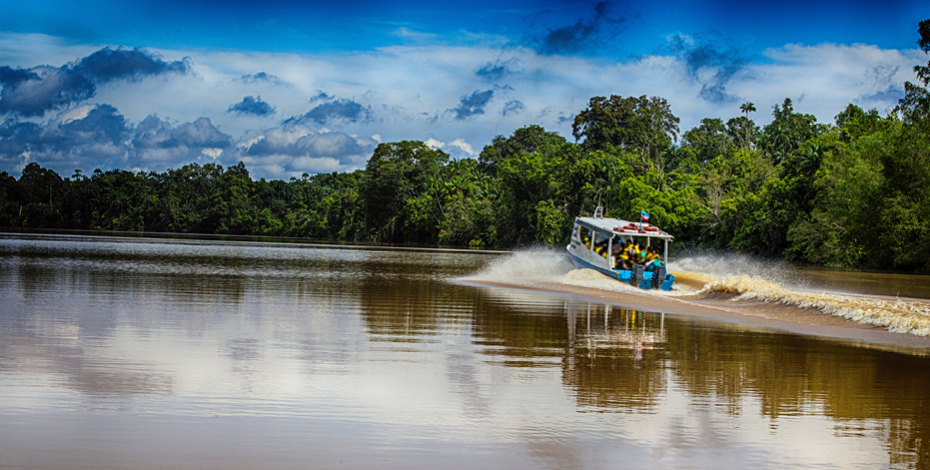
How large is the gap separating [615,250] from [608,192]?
4530 centimetres

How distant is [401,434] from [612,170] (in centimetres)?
6973

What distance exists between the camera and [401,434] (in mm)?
6578

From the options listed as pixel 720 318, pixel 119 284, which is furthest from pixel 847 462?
pixel 119 284

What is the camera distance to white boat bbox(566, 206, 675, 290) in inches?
995

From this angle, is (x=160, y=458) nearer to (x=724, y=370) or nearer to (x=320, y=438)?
(x=320, y=438)

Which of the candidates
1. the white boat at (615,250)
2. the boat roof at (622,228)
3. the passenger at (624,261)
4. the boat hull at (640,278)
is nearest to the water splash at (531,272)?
the white boat at (615,250)

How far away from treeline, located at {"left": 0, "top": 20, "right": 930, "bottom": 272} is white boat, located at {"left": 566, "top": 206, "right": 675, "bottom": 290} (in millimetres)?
15440

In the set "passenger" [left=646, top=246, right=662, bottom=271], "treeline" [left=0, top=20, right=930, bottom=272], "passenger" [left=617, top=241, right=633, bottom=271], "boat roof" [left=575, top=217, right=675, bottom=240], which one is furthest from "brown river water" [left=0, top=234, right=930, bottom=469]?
"treeline" [left=0, top=20, right=930, bottom=272]

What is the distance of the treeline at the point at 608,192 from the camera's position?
44.7 m

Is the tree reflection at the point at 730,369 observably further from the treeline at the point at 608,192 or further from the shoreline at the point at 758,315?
the treeline at the point at 608,192

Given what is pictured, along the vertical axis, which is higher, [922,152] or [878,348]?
[922,152]

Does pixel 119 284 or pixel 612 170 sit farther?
pixel 612 170

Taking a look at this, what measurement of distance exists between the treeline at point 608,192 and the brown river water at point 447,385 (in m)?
26.6

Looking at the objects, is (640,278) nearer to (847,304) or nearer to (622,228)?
(622,228)
